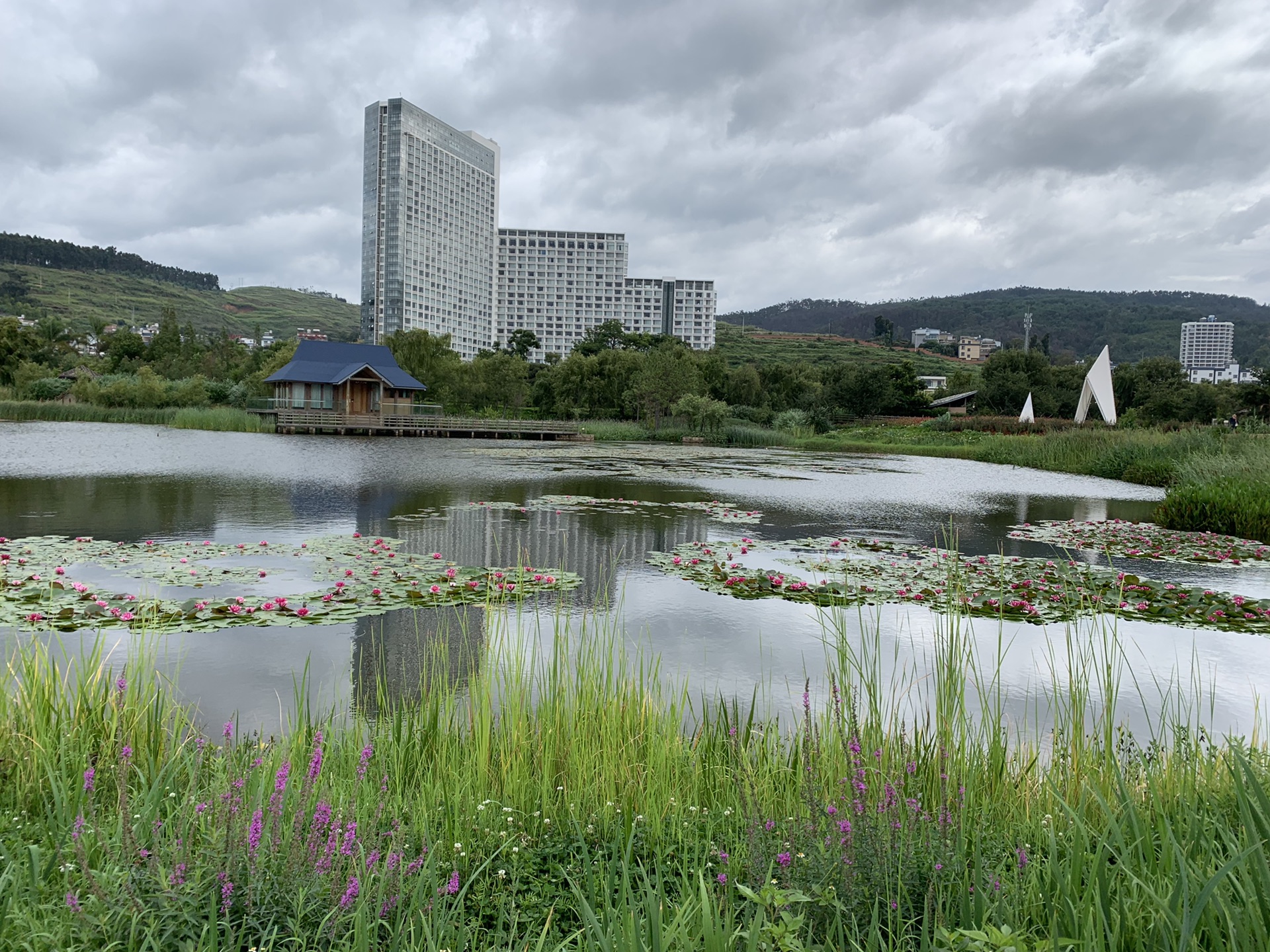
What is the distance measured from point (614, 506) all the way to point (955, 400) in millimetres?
51297

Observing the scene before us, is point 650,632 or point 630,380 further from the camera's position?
point 630,380

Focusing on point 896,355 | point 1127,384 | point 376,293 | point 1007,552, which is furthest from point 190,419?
point 376,293

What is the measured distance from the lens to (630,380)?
4650cm

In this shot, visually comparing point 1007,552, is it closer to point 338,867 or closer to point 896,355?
point 338,867

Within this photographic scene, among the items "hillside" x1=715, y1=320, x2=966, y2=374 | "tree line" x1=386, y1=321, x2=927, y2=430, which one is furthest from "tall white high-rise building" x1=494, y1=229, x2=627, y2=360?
"tree line" x1=386, y1=321, x2=927, y2=430

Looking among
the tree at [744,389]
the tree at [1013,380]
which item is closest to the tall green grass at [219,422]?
the tree at [744,389]

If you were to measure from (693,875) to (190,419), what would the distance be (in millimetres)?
38411

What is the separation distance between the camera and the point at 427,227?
12438 centimetres

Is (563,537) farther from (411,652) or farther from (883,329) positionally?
(883,329)

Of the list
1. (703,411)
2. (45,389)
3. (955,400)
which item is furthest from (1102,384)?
(45,389)

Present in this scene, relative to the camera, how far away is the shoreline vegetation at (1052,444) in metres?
11.5

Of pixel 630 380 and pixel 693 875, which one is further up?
pixel 630 380

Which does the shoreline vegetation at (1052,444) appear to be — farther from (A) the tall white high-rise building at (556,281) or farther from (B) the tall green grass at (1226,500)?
(A) the tall white high-rise building at (556,281)

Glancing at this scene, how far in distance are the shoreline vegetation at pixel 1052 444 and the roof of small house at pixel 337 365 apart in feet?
16.0
